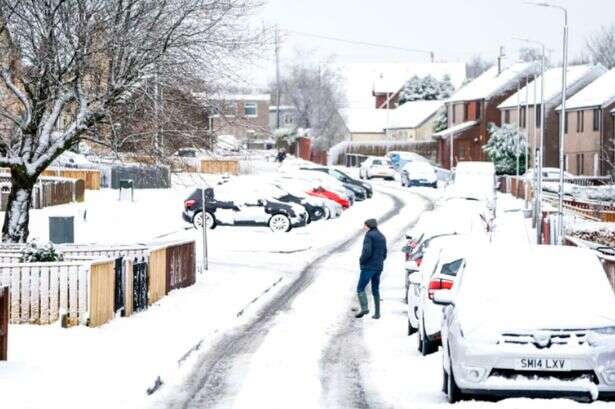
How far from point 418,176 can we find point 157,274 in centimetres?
5043

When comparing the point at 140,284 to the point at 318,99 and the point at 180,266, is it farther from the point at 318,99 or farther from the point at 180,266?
the point at 318,99

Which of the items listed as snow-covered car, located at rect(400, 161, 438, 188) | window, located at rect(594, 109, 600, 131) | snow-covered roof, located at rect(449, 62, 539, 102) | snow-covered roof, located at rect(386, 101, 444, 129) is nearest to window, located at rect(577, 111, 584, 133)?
window, located at rect(594, 109, 600, 131)

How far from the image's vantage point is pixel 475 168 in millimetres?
56719

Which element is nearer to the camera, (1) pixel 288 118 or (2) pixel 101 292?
(2) pixel 101 292

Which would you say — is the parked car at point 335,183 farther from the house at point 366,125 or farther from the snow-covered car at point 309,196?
the house at point 366,125

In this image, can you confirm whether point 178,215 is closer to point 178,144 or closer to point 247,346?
point 178,144

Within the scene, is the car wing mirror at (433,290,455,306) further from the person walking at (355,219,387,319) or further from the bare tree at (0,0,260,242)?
the bare tree at (0,0,260,242)

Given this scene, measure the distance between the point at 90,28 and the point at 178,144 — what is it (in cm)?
306

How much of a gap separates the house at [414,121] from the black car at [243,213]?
7190 centimetres

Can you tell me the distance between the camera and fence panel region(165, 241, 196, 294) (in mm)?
26469

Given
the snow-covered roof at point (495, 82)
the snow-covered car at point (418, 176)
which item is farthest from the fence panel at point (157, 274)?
the snow-covered roof at point (495, 82)

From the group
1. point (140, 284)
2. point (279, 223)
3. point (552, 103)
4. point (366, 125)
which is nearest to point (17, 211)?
point (140, 284)

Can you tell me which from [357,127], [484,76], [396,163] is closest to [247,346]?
[396,163]

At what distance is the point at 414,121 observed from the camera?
4727 inches
